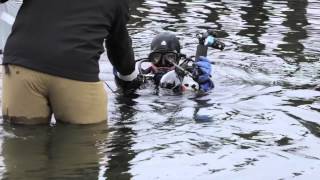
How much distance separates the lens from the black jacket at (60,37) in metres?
4.60

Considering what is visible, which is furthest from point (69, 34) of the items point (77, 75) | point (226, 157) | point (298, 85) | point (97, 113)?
point (298, 85)

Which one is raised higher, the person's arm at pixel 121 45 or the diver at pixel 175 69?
the person's arm at pixel 121 45

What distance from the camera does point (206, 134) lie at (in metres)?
5.62

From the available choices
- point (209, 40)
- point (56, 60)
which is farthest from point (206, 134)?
point (209, 40)

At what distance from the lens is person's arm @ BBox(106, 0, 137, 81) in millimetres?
4988

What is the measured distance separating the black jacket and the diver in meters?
2.59

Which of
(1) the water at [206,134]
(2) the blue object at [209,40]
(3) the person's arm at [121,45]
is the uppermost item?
(3) the person's arm at [121,45]

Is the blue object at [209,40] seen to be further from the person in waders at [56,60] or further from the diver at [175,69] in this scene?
the person in waders at [56,60]

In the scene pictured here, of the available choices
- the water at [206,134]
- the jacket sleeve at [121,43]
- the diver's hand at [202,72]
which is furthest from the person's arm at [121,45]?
the diver's hand at [202,72]

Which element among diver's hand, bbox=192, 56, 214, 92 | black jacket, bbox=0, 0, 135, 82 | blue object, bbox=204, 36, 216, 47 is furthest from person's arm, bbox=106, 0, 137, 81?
blue object, bbox=204, 36, 216, 47

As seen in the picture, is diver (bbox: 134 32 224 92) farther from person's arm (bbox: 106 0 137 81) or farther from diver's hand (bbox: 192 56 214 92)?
person's arm (bbox: 106 0 137 81)

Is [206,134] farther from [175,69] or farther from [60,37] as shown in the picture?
[175,69]

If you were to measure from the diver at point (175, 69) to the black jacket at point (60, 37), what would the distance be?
8.50ft

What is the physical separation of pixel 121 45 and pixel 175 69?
2.22 meters
